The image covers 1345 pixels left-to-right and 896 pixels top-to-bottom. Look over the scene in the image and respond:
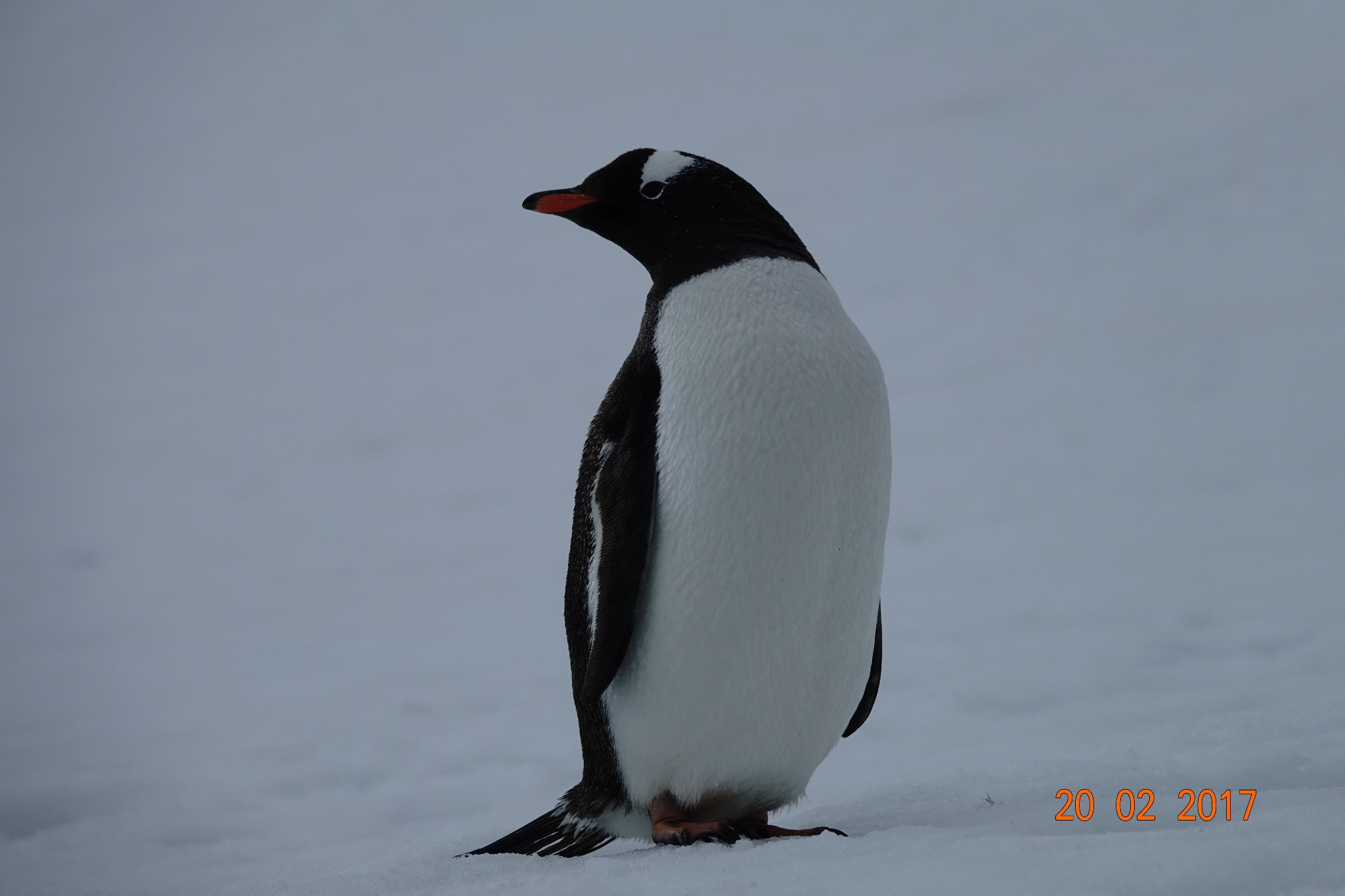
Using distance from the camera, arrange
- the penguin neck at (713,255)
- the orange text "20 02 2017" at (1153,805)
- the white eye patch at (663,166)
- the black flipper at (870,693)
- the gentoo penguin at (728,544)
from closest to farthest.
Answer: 1. the orange text "20 02 2017" at (1153,805)
2. the gentoo penguin at (728,544)
3. the penguin neck at (713,255)
4. the white eye patch at (663,166)
5. the black flipper at (870,693)

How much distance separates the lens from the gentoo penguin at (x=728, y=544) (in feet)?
4.93

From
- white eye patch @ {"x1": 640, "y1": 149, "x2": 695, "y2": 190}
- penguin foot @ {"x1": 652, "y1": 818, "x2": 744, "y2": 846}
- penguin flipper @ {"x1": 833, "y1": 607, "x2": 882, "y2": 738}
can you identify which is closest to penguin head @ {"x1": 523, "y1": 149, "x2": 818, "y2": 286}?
white eye patch @ {"x1": 640, "y1": 149, "x2": 695, "y2": 190}

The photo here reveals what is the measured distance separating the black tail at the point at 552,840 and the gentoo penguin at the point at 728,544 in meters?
Answer: 0.03

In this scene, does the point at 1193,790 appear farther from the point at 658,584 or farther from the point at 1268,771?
the point at 658,584

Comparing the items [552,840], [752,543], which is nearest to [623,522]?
[752,543]

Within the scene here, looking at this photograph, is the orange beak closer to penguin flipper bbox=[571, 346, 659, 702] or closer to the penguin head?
the penguin head

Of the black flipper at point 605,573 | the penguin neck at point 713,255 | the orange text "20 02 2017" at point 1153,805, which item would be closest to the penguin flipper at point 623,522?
the black flipper at point 605,573

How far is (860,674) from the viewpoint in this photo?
167 cm

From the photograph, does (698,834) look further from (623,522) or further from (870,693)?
(870,693)

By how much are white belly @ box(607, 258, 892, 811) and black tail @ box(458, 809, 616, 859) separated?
16cm

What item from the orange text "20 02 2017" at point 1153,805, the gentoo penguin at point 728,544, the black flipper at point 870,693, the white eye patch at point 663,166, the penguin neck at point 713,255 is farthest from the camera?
the black flipper at point 870,693

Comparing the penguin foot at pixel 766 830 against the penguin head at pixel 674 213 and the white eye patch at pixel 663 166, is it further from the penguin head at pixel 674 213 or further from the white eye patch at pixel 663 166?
the white eye patch at pixel 663 166

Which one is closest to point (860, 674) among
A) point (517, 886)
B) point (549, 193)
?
point (517, 886)

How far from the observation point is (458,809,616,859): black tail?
5.68ft
